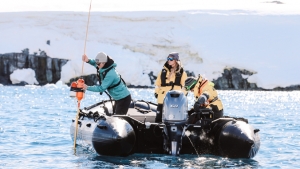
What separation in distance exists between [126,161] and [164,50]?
44488 mm

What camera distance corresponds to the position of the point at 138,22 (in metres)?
59.1

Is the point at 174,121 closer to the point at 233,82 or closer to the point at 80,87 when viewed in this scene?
the point at 80,87

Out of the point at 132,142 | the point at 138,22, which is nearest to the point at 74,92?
the point at 132,142

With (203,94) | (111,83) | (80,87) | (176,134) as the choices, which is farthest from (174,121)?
(80,87)

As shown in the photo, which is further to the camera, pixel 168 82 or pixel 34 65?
pixel 34 65

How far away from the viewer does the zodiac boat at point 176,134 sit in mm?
10000

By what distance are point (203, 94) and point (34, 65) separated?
41099 millimetres

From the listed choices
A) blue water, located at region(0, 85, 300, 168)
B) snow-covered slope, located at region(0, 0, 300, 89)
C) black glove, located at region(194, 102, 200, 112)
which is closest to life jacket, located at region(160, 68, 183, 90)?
black glove, located at region(194, 102, 200, 112)

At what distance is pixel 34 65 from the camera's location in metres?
50.2

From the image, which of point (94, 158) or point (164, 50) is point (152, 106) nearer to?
point (94, 158)

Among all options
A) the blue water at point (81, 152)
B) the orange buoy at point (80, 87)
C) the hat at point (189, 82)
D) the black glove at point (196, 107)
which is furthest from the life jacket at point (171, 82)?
the orange buoy at point (80, 87)

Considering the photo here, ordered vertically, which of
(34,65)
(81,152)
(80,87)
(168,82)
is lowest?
(81,152)

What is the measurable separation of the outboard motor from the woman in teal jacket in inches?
52.7

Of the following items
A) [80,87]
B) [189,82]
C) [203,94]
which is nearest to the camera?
[203,94]
